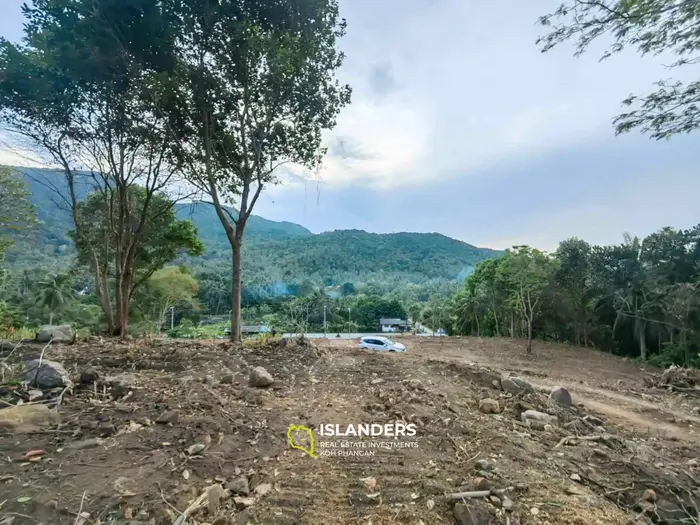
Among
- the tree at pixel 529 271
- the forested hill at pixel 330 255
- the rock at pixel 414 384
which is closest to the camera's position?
the rock at pixel 414 384

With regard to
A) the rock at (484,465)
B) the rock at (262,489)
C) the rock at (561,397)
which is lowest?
the rock at (561,397)

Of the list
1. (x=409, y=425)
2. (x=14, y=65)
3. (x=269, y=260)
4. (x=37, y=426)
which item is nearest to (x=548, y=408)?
(x=409, y=425)

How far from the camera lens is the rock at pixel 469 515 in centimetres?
197

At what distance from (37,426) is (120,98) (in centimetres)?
640

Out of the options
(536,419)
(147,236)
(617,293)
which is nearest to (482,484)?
(536,419)

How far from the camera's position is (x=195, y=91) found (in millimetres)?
6312

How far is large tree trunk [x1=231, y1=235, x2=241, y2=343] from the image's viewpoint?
255 inches

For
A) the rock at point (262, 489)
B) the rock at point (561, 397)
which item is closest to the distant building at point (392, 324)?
the rock at point (561, 397)

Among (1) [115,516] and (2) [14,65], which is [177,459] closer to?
(1) [115,516]

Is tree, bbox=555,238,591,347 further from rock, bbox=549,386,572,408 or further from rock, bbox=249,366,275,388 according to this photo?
rock, bbox=249,366,275,388

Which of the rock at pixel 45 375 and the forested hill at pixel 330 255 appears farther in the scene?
the forested hill at pixel 330 255

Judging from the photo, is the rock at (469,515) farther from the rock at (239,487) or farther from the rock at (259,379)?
the rock at (259,379)

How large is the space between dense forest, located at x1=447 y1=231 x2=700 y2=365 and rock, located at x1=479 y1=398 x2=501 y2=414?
32.7 feet

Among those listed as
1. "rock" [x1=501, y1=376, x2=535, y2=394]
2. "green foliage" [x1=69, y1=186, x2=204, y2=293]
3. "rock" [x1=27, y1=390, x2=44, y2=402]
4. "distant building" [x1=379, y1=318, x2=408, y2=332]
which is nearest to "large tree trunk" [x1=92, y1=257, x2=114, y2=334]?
"green foliage" [x1=69, y1=186, x2=204, y2=293]
